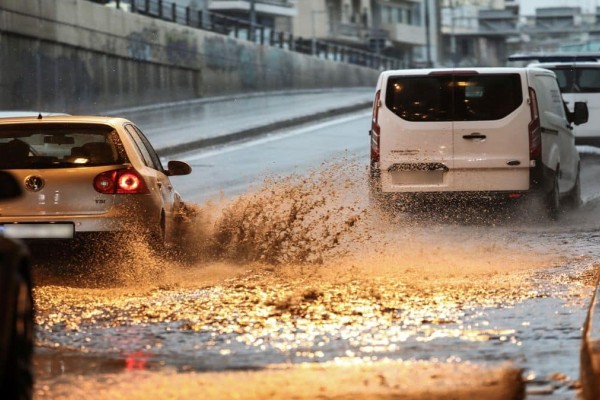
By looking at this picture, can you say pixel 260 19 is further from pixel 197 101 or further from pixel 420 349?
pixel 420 349

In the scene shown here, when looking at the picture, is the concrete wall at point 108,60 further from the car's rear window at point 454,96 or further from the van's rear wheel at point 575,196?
the car's rear window at point 454,96

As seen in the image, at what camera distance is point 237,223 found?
43.0 feet

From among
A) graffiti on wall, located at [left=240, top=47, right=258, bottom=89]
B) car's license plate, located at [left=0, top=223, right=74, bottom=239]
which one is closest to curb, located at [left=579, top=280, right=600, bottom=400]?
car's license plate, located at [left=0, top=223, right=74, bottom=239]

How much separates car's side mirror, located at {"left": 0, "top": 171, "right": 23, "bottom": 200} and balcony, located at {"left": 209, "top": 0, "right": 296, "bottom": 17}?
303 ft

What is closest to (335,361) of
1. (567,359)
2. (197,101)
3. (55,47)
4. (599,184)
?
(567,359)

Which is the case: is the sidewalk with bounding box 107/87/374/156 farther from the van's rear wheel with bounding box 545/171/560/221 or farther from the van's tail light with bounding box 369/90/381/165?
the van's rear wheel with bounding box 545/171/560/221

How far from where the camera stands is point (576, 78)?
25.6 m

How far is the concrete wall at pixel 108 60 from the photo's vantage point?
36.0 metres

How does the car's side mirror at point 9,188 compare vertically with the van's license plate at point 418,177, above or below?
above

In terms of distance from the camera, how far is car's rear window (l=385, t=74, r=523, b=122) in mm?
15562

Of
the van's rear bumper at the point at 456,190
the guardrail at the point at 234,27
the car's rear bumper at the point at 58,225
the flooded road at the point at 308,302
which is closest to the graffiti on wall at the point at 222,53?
the guardrail at the point at 234,27

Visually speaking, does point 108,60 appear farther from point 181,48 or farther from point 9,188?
point 9,188

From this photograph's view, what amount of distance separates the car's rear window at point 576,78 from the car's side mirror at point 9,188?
2070 centimetres

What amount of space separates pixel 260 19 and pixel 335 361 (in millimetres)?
99764
